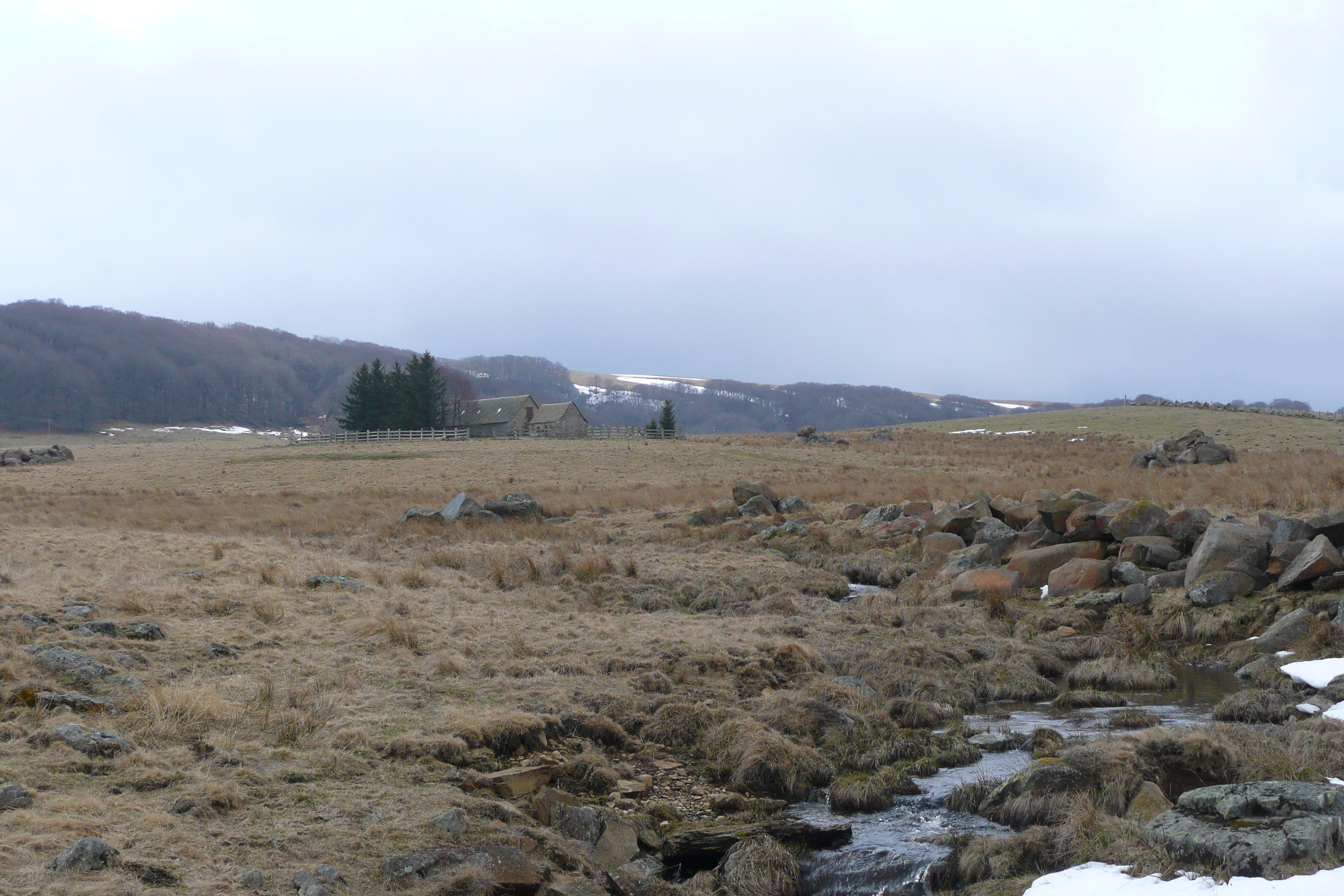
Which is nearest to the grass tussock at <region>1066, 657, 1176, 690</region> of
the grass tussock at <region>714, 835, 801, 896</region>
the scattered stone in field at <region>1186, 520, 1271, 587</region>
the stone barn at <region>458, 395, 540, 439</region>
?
the scattered stone in field at <region>1186, 520, 1271, 587</region>

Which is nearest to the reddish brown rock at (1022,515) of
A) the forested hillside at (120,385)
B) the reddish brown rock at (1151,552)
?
the reddish brown rock at (1151,552)

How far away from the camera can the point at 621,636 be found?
478 inches

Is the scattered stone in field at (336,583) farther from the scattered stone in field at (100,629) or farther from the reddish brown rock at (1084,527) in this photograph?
the reddish brown rock at (1084,527)

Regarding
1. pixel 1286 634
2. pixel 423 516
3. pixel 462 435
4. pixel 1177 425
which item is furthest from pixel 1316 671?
pixel 462 435

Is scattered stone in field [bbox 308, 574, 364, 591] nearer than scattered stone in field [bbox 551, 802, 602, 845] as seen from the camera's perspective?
No

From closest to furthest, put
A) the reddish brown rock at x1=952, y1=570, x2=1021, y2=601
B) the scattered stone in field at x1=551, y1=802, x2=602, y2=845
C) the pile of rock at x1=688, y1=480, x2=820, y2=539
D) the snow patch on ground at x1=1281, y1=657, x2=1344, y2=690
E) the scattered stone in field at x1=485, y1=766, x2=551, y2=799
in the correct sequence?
1. the scattered stone in field at x1=551, y1=802, x2=602, y2=845
2. the scattered stone in field at x1=485, y1=766, x2=551, y2=799
3. the snow patch on ground at x1=1281, y1=657, x2=1344, y2=690
4. the reddish brown rock at x1=952, y1=570, x2=1021, y2=601
5. the pile of rock at x1=688, y1=480, x2=820, y2=539

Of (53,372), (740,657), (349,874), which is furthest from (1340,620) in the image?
(53,372)

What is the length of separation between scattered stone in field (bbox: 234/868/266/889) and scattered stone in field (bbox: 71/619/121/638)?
19.4 ft

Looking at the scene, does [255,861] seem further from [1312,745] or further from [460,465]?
[460,465]

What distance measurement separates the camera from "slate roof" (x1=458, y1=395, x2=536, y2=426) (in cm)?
8038

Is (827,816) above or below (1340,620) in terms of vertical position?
below

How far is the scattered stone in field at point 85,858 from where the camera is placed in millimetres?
4996

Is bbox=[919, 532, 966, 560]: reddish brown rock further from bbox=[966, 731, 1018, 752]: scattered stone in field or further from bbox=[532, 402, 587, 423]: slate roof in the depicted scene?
bbox=[532, 402, 587, 423]: slate roof

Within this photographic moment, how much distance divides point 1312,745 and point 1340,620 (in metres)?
4.90
